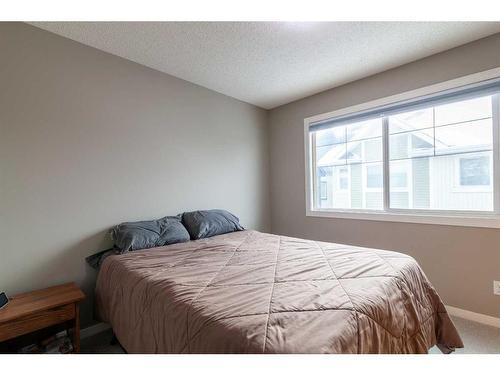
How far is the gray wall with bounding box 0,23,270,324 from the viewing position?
170cm

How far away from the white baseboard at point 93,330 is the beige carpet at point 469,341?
1.6 inches

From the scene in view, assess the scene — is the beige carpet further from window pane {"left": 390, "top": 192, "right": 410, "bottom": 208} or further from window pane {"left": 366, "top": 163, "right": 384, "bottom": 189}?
window pane {"left": 366, "top": 163, "right": 384, "bottom": 189}

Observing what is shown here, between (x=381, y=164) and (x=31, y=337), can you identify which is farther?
(x=381, y=164)

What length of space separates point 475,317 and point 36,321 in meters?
3.32

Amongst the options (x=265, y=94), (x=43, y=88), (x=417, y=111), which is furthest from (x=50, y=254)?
(x=417, y=111)

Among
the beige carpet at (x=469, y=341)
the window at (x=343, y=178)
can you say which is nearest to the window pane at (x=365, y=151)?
the window at (x=343, y=178)

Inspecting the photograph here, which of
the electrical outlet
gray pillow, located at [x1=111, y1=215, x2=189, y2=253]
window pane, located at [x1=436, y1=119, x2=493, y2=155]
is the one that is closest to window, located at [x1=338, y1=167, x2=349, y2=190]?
window pane, located at [x1=436, y1=119, x2=493, y2=155]

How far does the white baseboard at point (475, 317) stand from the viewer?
6.57ft

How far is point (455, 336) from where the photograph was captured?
1416 millimetres

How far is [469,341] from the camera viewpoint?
1.80 metres

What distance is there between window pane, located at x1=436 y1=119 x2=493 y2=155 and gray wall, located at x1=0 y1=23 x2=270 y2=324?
2463mm

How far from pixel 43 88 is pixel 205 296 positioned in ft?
6.48


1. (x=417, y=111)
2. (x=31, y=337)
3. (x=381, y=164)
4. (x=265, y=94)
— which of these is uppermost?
(x=265, y=94)
